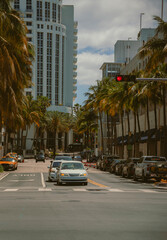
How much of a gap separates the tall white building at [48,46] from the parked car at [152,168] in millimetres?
107999

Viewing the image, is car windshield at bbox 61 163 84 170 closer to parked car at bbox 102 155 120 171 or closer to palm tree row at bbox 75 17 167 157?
palm tree row at bbox 75 17 167 157

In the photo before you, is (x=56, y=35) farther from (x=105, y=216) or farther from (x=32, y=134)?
(x=105, y=216)

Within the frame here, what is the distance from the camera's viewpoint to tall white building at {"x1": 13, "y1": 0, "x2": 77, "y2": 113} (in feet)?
454

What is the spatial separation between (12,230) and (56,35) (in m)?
138

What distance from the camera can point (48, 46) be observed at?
468 ft

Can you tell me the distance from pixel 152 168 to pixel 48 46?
118592mm

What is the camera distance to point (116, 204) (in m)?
14.4

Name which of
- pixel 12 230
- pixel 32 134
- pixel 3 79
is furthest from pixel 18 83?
pixel 32 134

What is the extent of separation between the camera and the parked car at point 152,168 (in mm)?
28266

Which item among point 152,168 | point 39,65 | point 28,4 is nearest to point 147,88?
point 152,168

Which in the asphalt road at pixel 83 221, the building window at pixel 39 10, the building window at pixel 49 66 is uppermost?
the building window at pixel 39 10

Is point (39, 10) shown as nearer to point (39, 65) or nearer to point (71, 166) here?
point (39, 65)

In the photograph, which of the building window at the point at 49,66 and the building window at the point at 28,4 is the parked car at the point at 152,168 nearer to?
the building window at the point at 49,66

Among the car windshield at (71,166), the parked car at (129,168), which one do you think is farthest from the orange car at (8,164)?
the car windshield at (71,166)
